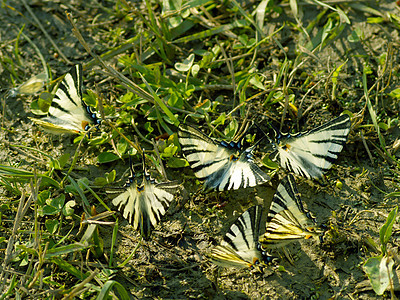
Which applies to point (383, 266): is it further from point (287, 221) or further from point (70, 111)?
point (70, 111)

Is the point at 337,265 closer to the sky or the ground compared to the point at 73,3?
closer to the ground

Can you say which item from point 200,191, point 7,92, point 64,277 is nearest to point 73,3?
point 7,92

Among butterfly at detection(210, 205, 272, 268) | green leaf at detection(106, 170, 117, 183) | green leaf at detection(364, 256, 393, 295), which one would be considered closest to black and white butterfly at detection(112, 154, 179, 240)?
green leaf at detection(106, 170, 117, 183)

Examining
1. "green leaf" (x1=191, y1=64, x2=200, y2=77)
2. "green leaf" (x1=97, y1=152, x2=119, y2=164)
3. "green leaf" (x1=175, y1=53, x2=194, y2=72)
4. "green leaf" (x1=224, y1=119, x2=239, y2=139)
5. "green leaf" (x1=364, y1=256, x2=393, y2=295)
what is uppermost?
"green leaf" (x1=175, y1=53, x2=194, y2=72)

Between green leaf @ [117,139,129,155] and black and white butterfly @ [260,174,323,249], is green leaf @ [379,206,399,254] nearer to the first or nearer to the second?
black and white butterfly @ [260,174,323,249]

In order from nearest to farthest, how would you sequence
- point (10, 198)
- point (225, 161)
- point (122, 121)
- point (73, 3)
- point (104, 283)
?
1. point (104, 283)
2. point (225, 161)
3. point (10, 198)
4. point (122, 121)
5. point (73, 3)

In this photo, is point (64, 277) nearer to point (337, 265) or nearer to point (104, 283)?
point (104, 283)

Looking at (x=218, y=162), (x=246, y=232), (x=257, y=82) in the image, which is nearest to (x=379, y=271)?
(x=246, y=232)

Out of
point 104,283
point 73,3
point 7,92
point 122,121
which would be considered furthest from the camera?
point 73,3
